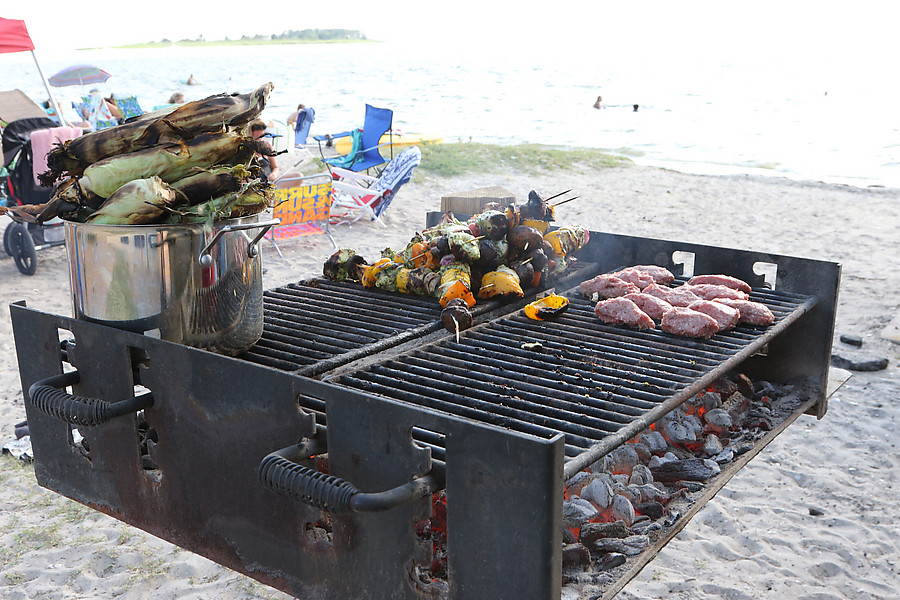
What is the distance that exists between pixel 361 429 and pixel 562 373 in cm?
102

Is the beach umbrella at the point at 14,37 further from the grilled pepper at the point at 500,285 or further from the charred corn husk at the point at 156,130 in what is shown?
the grilled pepper at the point at 500,285

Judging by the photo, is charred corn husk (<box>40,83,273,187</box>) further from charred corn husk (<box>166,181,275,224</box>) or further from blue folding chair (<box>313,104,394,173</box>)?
blue folding chair (<box>313,104,394,173</box>)

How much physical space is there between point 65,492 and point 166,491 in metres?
0.64

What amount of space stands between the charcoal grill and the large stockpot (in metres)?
0.10

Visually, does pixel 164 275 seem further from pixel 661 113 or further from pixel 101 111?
pixel 661 113

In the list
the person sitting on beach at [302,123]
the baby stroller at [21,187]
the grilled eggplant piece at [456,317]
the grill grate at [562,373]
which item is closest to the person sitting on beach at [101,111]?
the person sitting on beach at [302,123]

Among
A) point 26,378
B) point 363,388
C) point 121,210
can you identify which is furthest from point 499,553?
point 26,378

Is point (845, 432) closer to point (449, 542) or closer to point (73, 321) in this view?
point (449, 542)

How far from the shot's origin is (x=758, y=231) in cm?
1116

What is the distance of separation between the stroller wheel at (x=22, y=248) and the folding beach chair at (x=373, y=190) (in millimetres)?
3954

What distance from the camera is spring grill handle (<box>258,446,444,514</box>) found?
1791 mm

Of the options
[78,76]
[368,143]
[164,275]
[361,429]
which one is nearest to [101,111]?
[78,76]

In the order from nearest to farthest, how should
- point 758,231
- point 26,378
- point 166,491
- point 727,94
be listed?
point 166,491 → point 26,378 → point 758,231 → point 727,94

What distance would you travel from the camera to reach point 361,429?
200cm
